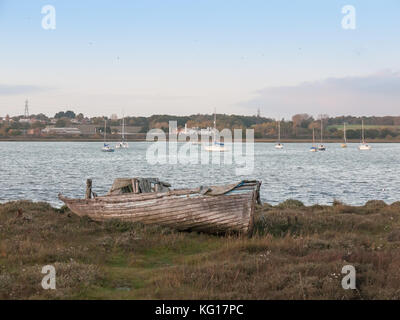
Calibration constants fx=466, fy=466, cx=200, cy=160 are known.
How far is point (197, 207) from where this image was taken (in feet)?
51.1

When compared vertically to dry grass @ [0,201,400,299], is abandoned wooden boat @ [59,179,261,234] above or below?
above

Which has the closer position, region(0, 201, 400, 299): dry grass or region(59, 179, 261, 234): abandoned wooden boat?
region(0, 201, 400, 299): dry grass

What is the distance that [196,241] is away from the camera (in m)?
15.2

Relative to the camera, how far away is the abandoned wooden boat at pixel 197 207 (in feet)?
49.8

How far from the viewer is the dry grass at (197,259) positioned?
953 cm

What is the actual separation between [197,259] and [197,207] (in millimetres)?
3249

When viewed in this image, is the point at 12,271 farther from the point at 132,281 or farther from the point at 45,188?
the point at 45,188

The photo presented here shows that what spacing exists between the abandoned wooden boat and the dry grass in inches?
14.6

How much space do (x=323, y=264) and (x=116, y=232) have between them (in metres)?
7.90

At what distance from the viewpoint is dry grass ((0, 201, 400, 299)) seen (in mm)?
9531

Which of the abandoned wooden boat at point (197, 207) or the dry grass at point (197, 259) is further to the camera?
the abandoned wooden boat at point (197, 207)

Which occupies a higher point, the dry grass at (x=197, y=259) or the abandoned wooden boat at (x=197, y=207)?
the abandoned wooden boat at (x=197, y=207)

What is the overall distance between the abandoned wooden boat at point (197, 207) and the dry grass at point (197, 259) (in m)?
0.37
